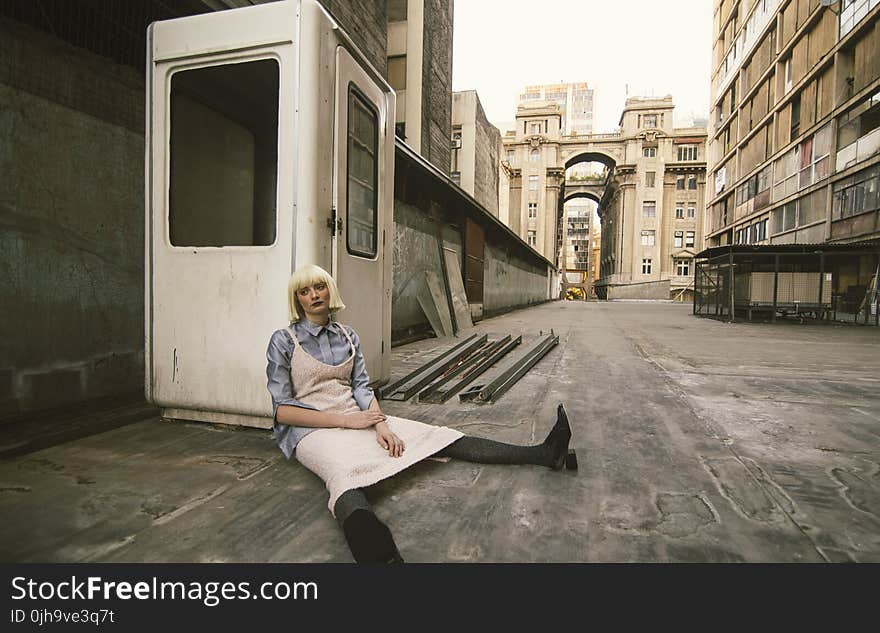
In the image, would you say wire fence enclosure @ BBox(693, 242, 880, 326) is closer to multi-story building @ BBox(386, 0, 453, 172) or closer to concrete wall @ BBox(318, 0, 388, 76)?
multi-story building @ BBox(386, 0, 453, 172)

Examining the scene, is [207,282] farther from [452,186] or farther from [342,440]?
[452,186]

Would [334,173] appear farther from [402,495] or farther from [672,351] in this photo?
[672,351]

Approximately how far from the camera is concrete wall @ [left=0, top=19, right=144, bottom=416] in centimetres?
330

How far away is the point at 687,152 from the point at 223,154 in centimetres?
6349

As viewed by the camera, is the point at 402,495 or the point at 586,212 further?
the point at 586,212

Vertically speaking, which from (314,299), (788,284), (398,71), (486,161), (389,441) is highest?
(486,161)

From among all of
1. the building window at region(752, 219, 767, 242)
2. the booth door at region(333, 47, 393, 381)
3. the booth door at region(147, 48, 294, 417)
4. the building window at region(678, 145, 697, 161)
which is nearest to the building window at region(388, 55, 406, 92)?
the booth door at region(333, 47, 393, 381)

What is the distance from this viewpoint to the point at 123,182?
405 centimetres

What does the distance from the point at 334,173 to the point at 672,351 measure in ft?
22.5

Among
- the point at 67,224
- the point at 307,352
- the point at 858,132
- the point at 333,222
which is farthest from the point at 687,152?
the point at 307,352

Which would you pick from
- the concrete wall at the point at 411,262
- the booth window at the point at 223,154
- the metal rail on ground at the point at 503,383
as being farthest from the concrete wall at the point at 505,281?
the booth window at the point at 223,154

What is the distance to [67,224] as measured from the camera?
362cm

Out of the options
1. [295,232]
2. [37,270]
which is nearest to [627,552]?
[295,232]
